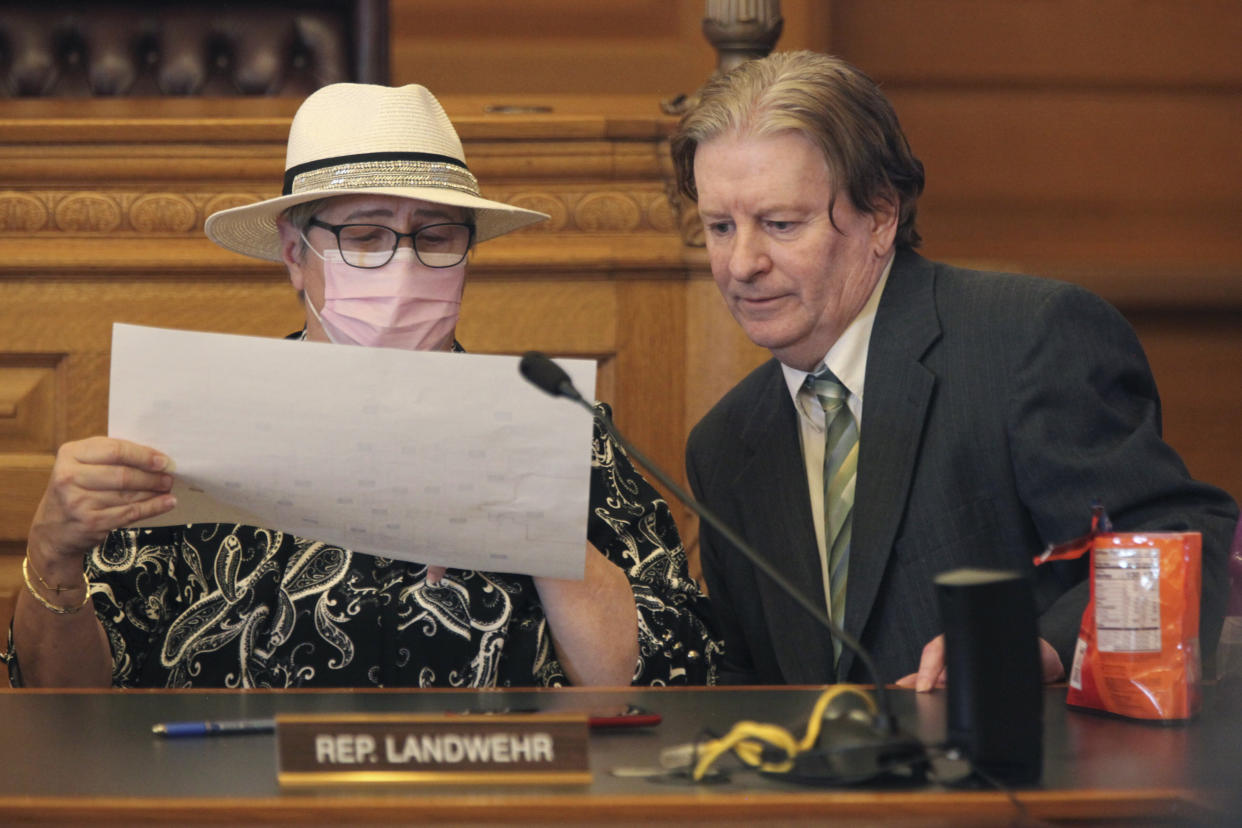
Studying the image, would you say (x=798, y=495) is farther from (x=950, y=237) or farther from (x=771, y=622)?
(x=950, y=237)

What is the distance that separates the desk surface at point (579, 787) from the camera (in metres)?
0.92

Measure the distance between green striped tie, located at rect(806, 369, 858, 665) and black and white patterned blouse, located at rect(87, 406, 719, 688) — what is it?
0.19m

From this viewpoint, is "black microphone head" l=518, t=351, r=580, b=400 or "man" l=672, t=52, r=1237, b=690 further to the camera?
"man" l=672, t=52, r=1237, b=690

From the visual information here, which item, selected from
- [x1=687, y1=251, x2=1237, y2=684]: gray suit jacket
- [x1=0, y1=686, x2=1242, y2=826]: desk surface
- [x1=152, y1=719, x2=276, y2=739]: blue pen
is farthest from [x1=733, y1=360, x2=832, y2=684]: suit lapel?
[x1=152, y1=719, x2=276, y2=739]: blue pen

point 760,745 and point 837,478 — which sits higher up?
point 837,478

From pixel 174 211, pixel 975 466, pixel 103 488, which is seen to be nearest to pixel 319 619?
pixel 103 488

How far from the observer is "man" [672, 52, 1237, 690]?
1653mm

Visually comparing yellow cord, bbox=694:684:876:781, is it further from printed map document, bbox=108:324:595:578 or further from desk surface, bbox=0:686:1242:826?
printed map document, bbox=108:324:595:578

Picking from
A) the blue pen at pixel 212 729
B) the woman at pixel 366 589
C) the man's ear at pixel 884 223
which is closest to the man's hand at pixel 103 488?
the woman at pixel 366 589

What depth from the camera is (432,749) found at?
3.25 feet

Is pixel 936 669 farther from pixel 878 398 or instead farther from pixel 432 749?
pixel 432 749

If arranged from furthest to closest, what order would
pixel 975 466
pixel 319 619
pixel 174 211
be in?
1. pixel 174 211
2. pixel 975 466
3. pixel 319 619

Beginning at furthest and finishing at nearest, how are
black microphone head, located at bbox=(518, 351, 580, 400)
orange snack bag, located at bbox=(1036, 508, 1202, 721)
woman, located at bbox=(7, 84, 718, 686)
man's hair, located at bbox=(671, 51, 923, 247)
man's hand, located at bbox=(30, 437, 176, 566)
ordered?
man's hair, located at bbox=(671, 51, 923, 247) < woman, located at bbox=(7, 84, 718, 686) < man's hand, located at bbox=(30, 437, 176, 566) < orange snack bag, located at bbox=(1036, 508, 1202, 721) < black microphone head, located at bbox=(518, 351, 580, 400)

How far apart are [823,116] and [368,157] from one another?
55cm
